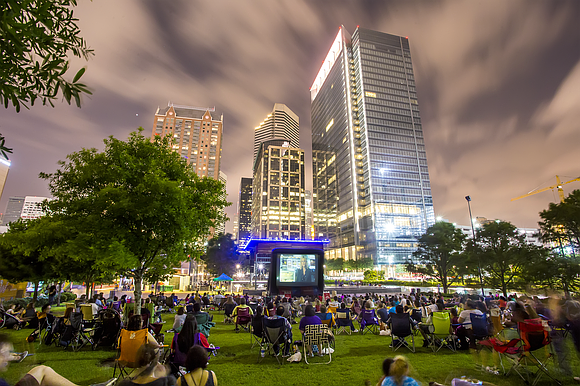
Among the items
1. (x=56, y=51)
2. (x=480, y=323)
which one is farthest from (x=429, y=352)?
(x=56, y=51)

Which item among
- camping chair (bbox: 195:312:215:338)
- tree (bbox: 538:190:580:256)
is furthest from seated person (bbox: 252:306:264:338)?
tree (bbox: 538:190:580:256)

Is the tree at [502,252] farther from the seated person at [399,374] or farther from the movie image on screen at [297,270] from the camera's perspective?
the seated person at [399,374]

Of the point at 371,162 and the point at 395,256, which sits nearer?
the point at 395,256

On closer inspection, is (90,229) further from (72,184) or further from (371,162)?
(371,162)

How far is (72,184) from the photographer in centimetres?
1217

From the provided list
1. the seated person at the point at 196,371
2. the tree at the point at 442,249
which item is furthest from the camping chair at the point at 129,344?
the tree at the point at 442,249

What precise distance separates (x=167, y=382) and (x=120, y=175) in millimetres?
10518

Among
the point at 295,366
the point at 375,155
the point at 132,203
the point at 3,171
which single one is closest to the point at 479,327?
the point at 295,366

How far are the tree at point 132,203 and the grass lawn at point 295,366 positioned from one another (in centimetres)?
370

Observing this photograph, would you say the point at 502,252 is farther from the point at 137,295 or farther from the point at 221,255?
the point at 221,255

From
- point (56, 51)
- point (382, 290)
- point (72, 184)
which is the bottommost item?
point (382, 290)

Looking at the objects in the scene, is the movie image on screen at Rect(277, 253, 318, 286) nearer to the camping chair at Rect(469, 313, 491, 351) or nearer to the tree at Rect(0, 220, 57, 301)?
the tree at Rect(0, 220, 57, 301)

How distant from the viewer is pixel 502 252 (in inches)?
1027

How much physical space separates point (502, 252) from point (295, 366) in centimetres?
2750
